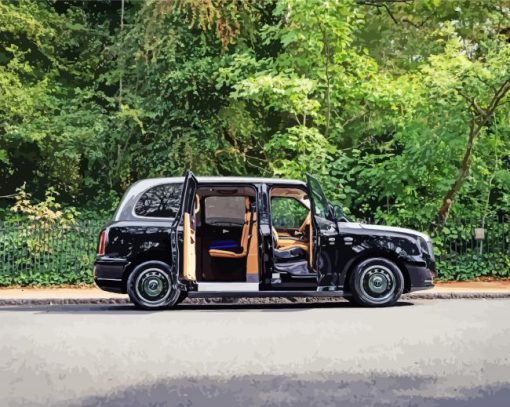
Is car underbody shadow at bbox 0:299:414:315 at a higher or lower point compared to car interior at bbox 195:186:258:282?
lower

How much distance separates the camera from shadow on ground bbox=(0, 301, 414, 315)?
1453 centimetres

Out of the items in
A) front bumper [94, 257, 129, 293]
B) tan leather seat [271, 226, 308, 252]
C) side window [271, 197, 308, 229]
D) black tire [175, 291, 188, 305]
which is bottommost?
black tire [175, 291, 188, 305]

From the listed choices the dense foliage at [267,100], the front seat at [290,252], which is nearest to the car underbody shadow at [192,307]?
the front seat at [290,252]

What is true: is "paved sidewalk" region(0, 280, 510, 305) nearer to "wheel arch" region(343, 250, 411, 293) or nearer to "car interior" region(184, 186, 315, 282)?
"wheel arch" region(343, 250, 411, 293)

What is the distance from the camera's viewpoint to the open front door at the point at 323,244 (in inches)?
551

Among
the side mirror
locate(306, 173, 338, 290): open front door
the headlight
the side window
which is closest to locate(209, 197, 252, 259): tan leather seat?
locate(306, 173, 338, 290): open front door

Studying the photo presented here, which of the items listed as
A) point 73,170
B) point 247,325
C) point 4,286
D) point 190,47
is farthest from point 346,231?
point 73,170

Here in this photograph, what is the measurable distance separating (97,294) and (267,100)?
8061mm

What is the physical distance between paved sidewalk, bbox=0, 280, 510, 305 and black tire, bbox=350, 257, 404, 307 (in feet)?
5.95

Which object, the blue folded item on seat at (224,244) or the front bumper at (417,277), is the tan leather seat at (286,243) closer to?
the blue folded item on seat at (224,244)

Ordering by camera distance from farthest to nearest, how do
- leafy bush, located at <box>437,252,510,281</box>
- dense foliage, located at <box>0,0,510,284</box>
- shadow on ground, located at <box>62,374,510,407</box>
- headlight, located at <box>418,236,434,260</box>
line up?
dense foliage, located at <box>0,0,510,284</box> < leafy bush, located at <box>437,252,510,281</box> < headlight, located at <box>418,236,434,260</box> < shadow on ground, located at <box>62,374,510,407</box>

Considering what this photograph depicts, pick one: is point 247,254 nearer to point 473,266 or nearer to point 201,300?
point 201,300

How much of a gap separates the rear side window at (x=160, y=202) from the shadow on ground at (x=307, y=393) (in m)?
6.32

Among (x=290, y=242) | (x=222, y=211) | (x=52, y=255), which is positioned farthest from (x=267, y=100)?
(x=290, y=242)
